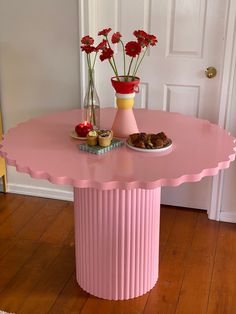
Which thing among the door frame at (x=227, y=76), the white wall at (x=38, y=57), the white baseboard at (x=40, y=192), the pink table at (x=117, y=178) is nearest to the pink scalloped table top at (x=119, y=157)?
the pink table at (x=117, y=178)

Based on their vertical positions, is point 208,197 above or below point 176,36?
below

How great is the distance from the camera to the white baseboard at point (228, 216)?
296cm

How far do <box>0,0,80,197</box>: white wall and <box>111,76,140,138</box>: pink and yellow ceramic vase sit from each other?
2.84 feet

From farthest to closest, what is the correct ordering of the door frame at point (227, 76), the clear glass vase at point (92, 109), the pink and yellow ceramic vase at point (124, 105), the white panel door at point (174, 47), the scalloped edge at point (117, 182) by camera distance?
the white panel door at point (174, 47) < the door frame at point (227, 76) < the clear glass vase at point (92, 109) < the pink and yellow ceramic vase at point (124, 105) < the scalloped edge at point (117, 182)

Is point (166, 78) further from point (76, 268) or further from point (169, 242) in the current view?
point (76, 268)

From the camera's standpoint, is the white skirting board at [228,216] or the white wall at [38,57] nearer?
the white wall at [38,57]

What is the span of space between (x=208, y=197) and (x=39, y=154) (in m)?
1.45

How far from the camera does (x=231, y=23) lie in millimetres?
2580

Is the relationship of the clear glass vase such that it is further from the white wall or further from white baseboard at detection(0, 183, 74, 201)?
white baseboard at detection(0, 183, 74, 201)

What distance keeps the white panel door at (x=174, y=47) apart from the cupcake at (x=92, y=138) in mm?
1000

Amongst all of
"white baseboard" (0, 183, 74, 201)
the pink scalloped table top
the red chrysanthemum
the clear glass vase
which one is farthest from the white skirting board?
the red chrysanthemum

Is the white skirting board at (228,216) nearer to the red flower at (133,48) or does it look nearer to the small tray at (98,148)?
the small tray at (98,148)

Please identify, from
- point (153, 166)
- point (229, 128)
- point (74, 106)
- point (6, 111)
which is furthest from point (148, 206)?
point (6, 111)

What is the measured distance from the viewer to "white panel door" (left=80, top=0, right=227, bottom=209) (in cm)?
271
